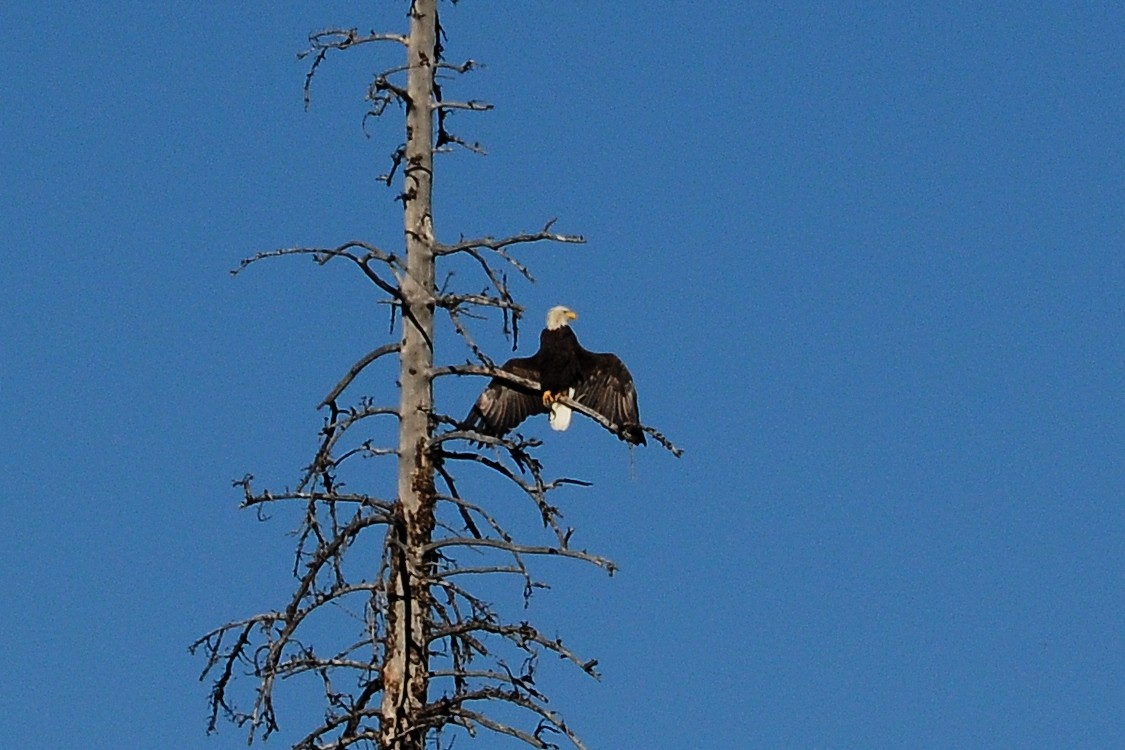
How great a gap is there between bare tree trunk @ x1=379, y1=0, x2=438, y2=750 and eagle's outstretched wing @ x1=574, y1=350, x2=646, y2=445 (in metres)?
3.43

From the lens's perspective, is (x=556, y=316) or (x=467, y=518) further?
(x=556, y=316)

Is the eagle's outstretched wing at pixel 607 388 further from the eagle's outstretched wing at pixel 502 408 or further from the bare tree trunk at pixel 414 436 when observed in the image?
the bare tree trunk at pixel 414 436

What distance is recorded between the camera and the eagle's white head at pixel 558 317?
18.0 metres

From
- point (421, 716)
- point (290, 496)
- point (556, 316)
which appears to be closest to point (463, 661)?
point (421, 716)

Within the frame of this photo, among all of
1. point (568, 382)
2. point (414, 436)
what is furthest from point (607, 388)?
point (414, 436)

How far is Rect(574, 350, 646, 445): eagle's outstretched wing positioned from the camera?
1714 centimetres

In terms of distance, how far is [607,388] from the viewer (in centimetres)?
1731

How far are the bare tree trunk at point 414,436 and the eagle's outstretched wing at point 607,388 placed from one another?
3428 millimetres

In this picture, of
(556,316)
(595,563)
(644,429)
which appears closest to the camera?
(595,563)

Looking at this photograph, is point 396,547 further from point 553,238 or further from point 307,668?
point 553,238

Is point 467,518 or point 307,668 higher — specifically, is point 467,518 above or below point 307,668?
above

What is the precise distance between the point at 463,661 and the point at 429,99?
3.16 metres

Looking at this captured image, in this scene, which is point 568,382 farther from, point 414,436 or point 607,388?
point 414,436

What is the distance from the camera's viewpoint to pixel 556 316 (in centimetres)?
1803
